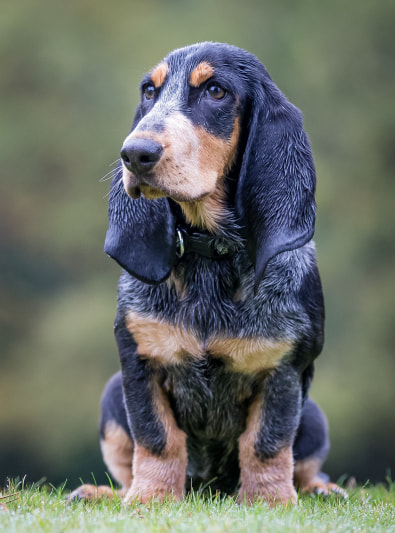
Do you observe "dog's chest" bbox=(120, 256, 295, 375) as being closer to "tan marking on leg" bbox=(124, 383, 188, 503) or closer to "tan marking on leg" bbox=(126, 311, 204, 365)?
"tan marking on leg" bbox=(126, 311, 204, 365)

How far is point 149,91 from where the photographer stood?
4.03 metres

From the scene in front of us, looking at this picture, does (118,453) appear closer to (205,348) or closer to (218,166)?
(205,348)

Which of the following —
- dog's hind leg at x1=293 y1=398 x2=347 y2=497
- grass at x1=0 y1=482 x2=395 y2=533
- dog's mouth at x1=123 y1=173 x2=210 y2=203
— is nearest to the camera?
grass at x1=0 y1=482 x2=395 y2=533

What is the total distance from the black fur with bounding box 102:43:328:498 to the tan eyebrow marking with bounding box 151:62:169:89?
0.10 feet

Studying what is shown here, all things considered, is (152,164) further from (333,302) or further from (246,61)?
(333,302)

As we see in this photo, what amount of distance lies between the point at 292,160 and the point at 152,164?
30.1 inches

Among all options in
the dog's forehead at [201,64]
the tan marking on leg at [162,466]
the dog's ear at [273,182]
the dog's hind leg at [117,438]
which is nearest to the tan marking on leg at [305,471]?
the tan marking on leg at [162,466]

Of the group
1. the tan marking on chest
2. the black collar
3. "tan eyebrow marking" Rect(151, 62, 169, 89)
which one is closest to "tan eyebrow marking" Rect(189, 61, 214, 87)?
"tan eyebrow marking" Rect(151, 62, 169, 89)

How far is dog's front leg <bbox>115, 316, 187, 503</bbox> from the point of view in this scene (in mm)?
3938

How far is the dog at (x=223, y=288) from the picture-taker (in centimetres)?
380

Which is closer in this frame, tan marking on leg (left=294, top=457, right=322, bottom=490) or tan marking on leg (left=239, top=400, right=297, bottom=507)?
tan marking on leg (left=239, top=400, right=297, bottom=507)

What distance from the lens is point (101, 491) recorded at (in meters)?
4.25

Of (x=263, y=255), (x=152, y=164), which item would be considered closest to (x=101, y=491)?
(x=263, y=255)

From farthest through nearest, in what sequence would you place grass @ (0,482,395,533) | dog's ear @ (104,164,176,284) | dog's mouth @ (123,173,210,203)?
dog's ear @ (104,164,176,284), dog's mouth @ (123,173,210,203), grass @ (0,482,395,533)
